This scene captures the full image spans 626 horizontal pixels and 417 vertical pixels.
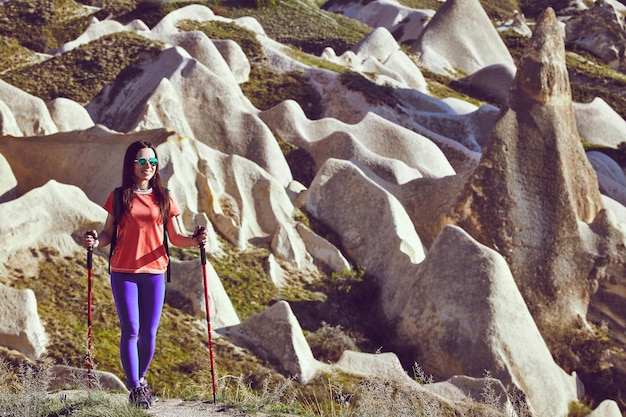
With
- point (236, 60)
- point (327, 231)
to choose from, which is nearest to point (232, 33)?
point (236, 60)

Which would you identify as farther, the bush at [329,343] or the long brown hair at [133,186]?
the bush at [329,343]

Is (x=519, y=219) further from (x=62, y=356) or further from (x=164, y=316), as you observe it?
(x=62, y=356)

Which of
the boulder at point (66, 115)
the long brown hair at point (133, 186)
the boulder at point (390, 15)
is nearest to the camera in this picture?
the long brown hair at point (133, 186)

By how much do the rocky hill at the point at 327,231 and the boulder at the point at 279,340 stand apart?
3 cm

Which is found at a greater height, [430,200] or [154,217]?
[154,217]

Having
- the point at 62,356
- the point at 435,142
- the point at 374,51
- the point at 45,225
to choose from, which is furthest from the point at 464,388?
the point at 374,51


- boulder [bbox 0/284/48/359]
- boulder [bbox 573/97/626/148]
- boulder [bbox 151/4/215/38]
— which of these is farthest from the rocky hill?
boulder [bbox 573/97/626/148]

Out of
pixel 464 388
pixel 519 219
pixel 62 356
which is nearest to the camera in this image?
pixel 62 356

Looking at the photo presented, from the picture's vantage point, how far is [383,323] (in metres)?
18.3

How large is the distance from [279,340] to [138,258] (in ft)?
27.0

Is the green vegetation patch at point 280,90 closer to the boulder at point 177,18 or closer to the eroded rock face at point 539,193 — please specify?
the boulder at point 177,18

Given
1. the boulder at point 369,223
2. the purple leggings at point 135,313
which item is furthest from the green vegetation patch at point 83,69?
the purple leggings at point 135,313

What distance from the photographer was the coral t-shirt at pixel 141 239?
21.6ft

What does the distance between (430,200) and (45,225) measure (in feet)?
30.7
